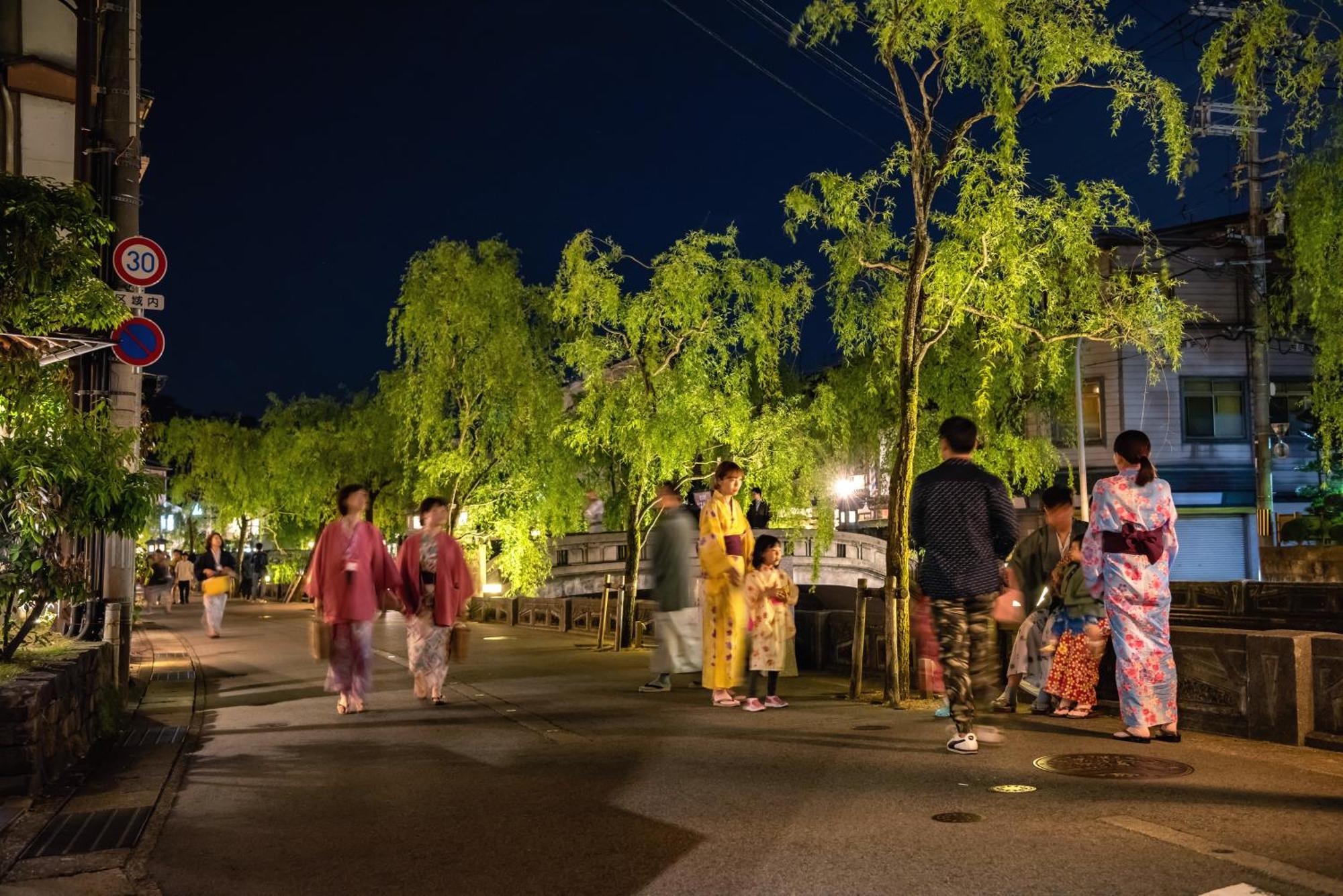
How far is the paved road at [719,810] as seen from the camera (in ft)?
15.7

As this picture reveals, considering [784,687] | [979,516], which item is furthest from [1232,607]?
[979,516]

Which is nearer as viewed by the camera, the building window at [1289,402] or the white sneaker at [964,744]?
the white sneaker at [964,744]

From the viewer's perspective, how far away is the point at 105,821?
20.6 feet

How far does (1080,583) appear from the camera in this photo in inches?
345

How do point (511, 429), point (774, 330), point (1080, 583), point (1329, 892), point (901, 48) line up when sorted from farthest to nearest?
point (511, 429), point (774, 330), point (901, 48), point (1080, 583), point (1329, 892)

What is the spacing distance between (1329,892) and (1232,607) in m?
18.7

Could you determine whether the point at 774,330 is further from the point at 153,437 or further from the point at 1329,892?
the point at 1329,892

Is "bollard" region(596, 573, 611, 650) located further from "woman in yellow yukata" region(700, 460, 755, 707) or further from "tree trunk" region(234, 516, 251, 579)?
"tree trunk" region(234, 516, 251, 579)

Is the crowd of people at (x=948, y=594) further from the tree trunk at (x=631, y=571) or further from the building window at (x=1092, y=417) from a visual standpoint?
the building window at (x=1092, y=417)

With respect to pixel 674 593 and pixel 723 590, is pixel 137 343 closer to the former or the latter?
pixel 674 593

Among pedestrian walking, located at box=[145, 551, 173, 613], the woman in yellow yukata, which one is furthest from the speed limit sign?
pedestrian walking, located at box=[145, 551, 173, 613]

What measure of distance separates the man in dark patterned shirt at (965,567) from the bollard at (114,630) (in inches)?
307

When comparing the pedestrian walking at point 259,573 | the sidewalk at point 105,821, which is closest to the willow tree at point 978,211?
the sidewalk at point 105,821

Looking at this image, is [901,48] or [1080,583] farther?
[901,48]
